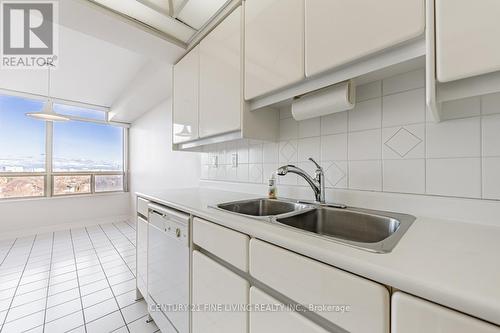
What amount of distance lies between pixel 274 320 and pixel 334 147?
881 millimetres

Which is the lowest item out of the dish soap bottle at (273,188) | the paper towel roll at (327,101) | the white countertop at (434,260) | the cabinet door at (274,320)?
the cabinet door at (274,320)

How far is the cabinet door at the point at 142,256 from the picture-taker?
1.50m

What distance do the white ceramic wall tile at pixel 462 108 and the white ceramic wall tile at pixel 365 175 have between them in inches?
12.2

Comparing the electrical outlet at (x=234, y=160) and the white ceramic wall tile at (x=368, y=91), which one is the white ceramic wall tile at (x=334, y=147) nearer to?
the white ceramic wall tile at (x=368, y=91)

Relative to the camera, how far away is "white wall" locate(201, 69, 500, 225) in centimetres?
73

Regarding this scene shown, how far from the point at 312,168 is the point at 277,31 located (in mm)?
771

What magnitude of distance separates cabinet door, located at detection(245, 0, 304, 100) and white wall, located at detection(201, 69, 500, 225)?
351 millimetres

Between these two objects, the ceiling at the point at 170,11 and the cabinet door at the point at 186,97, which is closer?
the ceiling at the point at 170,11

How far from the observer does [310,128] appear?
1.24m

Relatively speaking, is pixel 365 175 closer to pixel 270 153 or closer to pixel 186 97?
pixel 270 153

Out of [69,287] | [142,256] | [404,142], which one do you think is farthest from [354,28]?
[69,287]

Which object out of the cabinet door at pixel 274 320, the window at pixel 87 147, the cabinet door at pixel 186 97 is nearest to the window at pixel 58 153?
the window at pixel 87 147

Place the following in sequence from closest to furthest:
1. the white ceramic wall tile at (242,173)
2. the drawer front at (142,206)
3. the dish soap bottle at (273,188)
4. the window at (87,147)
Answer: the dish soap bottle at (273,188) < the drawer front at (142,206) < the white ceramic wall tile at (242,173) < the window at (87,147)

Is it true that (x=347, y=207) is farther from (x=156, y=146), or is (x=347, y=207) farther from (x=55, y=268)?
(x=156, y=146)
